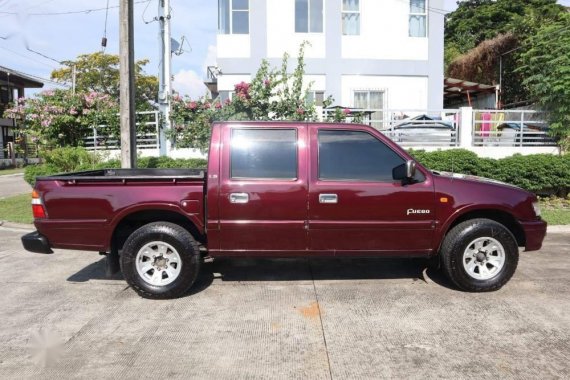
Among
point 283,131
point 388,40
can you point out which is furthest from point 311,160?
point 388,40

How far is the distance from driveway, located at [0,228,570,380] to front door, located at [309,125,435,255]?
0.59 meters

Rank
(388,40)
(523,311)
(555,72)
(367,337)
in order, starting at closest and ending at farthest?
1. (367,337)
2. (523,311)
3. (555,72)
4. (388,40)

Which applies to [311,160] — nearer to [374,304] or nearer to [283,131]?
[283,131]

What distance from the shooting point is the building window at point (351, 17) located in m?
17.1

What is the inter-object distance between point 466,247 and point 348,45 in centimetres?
1302

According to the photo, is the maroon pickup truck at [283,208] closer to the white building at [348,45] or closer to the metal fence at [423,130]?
the metal fence at [423,130]

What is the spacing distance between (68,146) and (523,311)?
12.0 meters

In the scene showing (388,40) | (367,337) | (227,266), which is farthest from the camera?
(388,40)

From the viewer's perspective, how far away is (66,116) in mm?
13258

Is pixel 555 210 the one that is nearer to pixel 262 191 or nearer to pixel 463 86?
pixel 262 191

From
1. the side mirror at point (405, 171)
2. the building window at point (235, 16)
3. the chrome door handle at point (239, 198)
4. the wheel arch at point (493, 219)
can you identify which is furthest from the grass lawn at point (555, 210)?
the building window at point (235, 16)

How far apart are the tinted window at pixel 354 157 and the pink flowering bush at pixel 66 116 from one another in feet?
31.0

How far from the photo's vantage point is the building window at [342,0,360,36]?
56.0 ft

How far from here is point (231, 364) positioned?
3.82 metres
